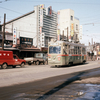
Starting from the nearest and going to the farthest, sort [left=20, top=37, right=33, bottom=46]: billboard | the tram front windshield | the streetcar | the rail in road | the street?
1. the street
2. the rail in road
3. the streetcar
4. the tram front windshield
5. [left=20, top=37, right=33, bottom=46]: billboard

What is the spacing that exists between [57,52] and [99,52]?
70.6m

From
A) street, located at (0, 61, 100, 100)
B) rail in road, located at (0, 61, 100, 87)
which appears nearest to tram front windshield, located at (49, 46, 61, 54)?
rail in road, located at (0, 61, 100, 87)

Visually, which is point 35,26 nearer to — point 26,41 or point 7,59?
point 26,41

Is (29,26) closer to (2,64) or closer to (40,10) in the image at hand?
(40,10)

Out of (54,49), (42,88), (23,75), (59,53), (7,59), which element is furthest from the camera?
(54,49)

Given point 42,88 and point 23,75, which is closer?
point 42,88

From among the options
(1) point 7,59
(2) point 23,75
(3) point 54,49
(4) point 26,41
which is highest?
(4) point 26,41

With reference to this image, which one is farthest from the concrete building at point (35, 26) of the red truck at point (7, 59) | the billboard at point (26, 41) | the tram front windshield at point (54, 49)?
the tram front windshield at point (54, 49)

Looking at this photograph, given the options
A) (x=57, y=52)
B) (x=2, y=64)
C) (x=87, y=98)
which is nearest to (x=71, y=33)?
(x=57, y=52)

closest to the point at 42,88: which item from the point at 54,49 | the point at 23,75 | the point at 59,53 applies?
the point at 23,75

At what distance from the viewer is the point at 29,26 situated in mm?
45906

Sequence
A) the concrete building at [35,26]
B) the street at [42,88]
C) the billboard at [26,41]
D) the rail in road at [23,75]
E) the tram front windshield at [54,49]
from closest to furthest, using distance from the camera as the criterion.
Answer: the street at [42,88] → the rail in road at [23,75] → the tram front windshield at [54,49] → the billboard at [26,41] → the concrete building at [35,26]

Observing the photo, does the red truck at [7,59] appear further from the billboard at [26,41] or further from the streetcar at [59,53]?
the billboard at [26,41]

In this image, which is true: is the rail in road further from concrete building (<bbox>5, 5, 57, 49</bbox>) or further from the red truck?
concrete building (<bbox>5, 5, 57, 49</bbox>)
